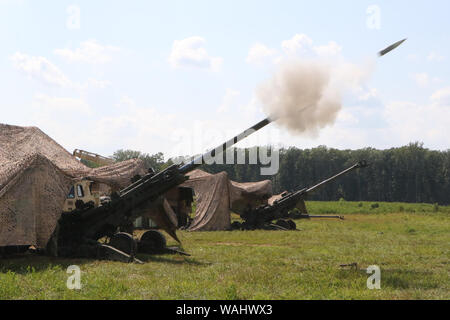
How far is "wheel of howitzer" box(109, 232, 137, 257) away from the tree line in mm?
65362

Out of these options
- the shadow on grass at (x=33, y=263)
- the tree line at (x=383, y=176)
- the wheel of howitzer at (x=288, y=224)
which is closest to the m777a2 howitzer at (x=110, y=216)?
the shadow on grass at (x=33, y=263)

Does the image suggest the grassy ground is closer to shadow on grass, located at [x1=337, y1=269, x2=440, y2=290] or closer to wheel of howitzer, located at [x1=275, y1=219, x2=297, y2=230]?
shadow on grass, located at [x1=337, y1=269, x2=440, y2=290]

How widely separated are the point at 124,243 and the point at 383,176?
75.7m

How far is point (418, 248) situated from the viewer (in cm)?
1523

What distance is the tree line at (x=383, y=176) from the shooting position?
264ft

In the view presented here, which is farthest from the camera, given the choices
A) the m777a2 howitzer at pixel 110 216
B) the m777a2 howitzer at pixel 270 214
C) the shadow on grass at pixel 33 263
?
the m777a2 howitzer at pixel 270 214

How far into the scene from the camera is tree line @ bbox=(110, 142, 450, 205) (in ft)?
264

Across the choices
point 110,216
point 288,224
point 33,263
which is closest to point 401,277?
point 110,216

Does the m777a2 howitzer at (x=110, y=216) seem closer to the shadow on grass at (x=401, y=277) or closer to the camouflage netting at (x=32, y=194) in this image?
the camouflage netting at (x=32, y=194)

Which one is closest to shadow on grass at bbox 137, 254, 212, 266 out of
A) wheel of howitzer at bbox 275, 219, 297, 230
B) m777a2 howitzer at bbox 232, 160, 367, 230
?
wheel of howitzer at bbox 275, 219, 297, 230

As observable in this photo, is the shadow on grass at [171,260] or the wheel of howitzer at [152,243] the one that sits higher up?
the wheel of howitzer at [152,243]
